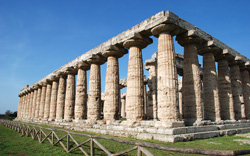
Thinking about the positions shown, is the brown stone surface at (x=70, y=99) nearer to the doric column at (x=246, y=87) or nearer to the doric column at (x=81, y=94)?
the doric column at (x=81, y=94)

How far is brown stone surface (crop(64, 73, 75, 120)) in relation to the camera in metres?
20.7

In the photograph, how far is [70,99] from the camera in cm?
2112

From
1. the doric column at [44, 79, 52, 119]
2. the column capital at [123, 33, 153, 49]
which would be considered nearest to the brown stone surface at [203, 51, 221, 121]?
the column capital at [123, 33, 153, 49]

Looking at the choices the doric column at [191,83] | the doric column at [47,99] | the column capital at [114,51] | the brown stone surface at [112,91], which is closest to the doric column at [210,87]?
the doric column at [191,83]

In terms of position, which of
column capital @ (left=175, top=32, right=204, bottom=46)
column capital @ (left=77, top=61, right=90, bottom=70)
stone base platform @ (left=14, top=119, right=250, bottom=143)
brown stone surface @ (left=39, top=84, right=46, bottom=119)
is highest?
column capital @ (left=175, top=32, right=204, bottom=46)

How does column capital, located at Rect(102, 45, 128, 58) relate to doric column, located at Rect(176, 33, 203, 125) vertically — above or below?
above

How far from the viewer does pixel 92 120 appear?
16.0 m

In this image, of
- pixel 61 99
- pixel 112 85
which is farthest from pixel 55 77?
pixel 112 85

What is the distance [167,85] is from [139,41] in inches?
168

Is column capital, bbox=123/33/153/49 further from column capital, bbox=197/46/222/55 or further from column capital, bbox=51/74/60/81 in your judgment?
column capital, bbox=51/74/60/81

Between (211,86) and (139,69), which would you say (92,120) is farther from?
(211,86)

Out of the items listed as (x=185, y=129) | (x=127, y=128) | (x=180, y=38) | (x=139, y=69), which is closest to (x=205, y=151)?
(x=185, y=129)

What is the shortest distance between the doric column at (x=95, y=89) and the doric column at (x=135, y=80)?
4.88 meters

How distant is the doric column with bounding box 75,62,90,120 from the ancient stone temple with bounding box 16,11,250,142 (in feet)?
0.32
